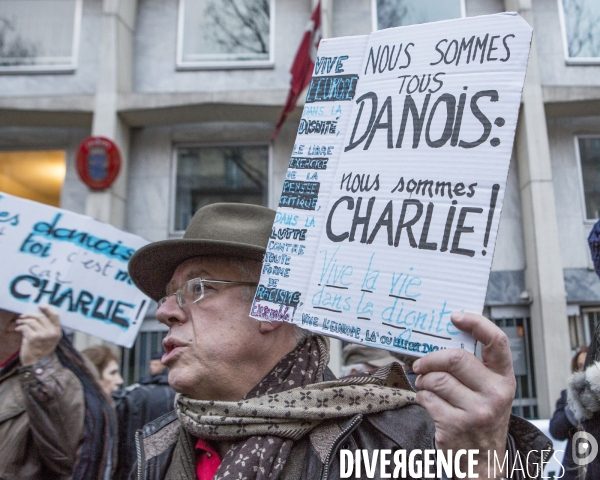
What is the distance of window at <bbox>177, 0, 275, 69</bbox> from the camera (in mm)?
10273

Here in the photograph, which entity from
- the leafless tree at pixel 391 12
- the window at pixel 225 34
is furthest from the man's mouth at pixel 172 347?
the leafless tree at pixel 391 12

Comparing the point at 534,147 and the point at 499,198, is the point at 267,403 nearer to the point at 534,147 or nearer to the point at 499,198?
the point at 499,198

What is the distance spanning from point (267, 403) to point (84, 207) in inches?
345

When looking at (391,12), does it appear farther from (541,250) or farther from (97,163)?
(97,163)

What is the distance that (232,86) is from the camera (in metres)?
10.2

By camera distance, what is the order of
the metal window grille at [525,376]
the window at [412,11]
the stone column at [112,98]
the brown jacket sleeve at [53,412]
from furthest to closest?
the window at [412,11], the stone column at [112,98], the metal window grille at [525,376], the brown jacket sleeve at [53,412]

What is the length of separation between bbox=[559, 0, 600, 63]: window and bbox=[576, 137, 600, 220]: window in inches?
58.2

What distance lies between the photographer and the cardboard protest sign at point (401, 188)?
1417 mm

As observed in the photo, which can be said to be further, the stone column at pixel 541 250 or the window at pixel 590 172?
the window at pixel 590 172

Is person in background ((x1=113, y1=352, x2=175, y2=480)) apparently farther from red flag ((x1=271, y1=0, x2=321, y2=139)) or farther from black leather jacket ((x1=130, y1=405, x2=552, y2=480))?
red flag ((x1=271, y1=0, x2=321, y2=139))

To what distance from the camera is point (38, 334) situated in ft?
8.93

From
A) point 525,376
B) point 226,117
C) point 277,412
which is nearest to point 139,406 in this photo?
point 277,412

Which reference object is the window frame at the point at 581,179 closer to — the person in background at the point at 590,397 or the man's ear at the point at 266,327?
the person in background at the point at 590,397

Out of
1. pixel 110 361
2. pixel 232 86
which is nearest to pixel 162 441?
pixel 110 361
